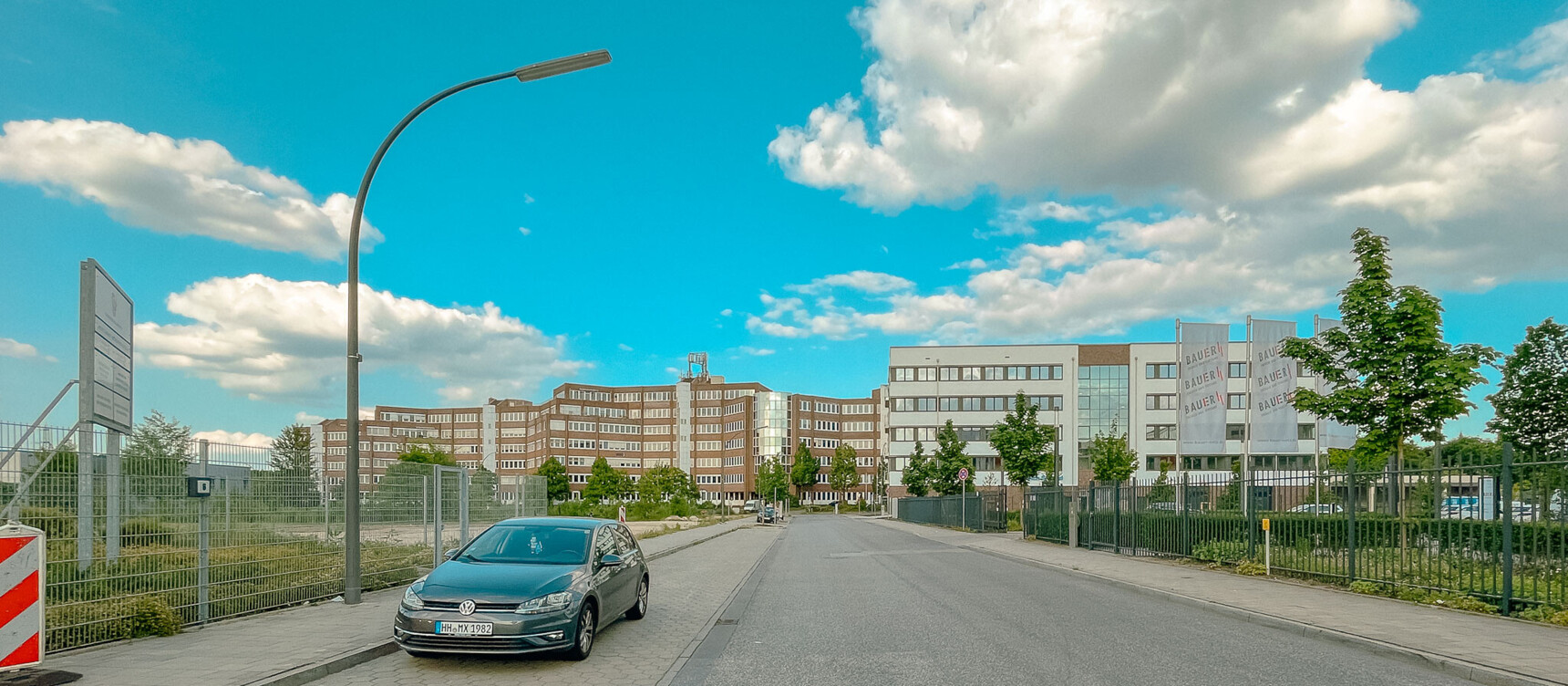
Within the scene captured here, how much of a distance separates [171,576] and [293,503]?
258 cm

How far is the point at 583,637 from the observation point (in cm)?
960

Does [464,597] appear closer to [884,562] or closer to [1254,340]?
[884,562]

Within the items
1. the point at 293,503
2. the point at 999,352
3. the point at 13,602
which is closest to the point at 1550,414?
the point at 293,503

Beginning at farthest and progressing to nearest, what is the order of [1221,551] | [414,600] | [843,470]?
[843,470], [1221,551], [414,600]

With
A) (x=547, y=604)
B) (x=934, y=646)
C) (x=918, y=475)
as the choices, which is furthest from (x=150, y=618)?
Result: (x=918, y=475)

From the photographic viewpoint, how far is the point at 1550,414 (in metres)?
26.2

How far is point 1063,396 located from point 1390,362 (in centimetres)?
7051

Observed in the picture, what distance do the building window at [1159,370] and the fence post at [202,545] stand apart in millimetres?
83019

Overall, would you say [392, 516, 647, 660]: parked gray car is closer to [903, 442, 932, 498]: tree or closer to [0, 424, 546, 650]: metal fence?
[0, 424, 546, 650]: metal fence

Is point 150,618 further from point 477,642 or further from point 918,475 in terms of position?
point 918,475

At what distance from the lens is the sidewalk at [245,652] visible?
8305mm

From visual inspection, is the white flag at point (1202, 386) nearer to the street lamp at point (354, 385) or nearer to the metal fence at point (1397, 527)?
the metal fence at point (1397, 527)

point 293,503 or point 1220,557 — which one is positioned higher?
point 293,503

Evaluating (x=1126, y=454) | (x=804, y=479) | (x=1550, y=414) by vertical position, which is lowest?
(x=804, y=479)
